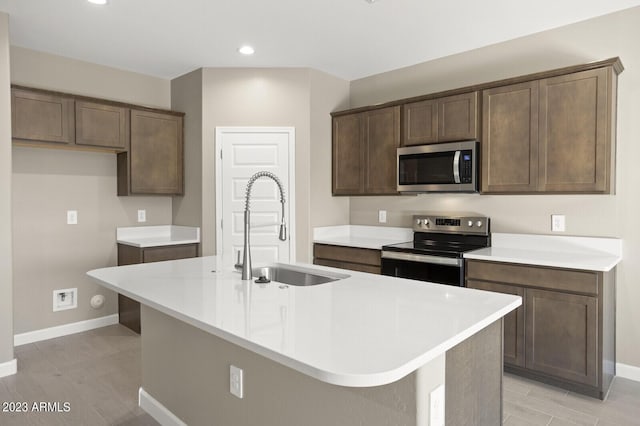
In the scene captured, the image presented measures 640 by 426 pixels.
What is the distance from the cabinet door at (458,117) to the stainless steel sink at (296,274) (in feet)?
6.15

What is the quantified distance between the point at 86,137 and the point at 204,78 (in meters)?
1.25

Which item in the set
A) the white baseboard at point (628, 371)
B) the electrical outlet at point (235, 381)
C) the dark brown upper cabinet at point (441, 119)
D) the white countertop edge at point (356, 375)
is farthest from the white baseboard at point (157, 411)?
the white baseboard at point (628, 371)

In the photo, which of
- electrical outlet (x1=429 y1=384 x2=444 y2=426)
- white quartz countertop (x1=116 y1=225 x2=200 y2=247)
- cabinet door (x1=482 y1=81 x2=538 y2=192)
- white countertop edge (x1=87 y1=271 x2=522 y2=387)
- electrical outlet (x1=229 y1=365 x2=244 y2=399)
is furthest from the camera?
white quartz countertop (x1=116 y1=225 x2=200 y2=247)

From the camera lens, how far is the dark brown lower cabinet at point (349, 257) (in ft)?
12.4

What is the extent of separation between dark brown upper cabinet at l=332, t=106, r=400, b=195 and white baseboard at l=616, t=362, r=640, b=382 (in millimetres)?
2215

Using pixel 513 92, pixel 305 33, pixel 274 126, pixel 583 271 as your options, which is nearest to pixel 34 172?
pixel 274 126

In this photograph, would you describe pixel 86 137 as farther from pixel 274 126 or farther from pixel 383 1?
pixel 383 1

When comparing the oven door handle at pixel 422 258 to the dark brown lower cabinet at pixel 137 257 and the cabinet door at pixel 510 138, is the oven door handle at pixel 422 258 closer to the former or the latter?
the cabinet door at pixel 510 138

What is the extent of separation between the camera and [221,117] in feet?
13.9

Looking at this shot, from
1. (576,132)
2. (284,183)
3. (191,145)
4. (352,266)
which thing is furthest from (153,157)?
(576,132)

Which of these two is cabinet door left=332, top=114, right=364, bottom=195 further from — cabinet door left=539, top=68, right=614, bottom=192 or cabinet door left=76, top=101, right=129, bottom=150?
cabinet door left=76, top=101, right=129, bottom=150

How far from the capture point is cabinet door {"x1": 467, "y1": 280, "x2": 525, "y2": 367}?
2.91m

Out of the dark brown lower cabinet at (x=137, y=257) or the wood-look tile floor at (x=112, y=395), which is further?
the dark brown lower cabinet at (x=137, y=257)

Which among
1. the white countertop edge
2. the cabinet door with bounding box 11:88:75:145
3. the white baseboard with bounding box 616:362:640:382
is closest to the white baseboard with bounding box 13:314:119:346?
the cabinet door with bounding box 11:88:75:145
